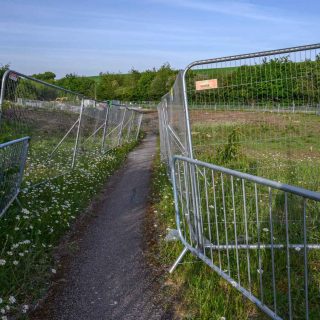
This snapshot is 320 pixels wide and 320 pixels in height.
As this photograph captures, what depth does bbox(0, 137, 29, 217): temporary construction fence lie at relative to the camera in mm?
4836

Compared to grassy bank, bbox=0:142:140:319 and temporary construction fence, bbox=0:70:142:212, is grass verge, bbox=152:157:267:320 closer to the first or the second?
grassy bank, bbox=0:142:140:319

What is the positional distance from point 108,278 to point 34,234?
1.29 metres

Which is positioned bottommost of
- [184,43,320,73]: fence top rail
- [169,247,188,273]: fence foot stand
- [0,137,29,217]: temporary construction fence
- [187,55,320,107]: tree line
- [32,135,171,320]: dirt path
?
[32,135,171,320]: dirt path

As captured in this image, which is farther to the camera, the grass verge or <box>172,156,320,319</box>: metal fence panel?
the grass verge

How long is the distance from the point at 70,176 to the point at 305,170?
5.12 metres

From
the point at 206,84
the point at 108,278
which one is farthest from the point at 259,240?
the point at 206,84

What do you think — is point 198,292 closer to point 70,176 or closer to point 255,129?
point 255,129

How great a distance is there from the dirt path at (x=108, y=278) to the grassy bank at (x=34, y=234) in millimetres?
213

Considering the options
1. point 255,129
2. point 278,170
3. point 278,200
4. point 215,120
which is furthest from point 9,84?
point 278,200

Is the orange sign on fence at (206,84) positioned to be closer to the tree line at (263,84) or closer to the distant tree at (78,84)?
the tree line at (263,84)

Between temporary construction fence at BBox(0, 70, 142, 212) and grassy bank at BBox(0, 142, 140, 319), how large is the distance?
462mm

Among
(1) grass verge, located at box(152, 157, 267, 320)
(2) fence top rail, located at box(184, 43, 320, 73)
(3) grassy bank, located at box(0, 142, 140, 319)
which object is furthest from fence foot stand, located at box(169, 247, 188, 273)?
(2) fence top rail, located at box(184, 43, 320, 73)

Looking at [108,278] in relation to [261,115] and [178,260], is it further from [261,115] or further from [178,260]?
[261,115]

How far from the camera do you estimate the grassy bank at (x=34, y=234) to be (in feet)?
12.5
